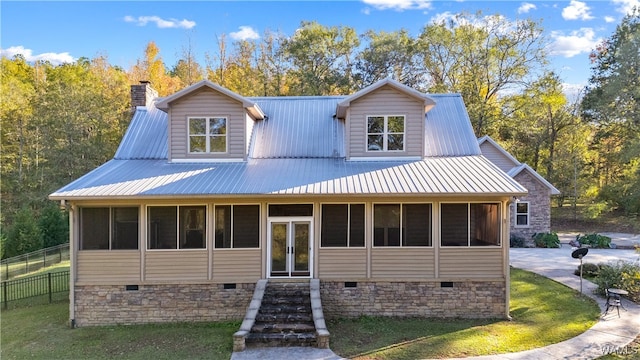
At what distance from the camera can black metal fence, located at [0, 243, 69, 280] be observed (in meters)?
18.4

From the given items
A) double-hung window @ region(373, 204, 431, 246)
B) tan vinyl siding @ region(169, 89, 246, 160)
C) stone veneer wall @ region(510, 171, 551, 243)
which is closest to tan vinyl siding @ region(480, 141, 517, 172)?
stone veneer wall @ region(510, 171, 551, 243)

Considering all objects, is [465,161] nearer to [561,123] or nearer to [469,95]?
[469,95]

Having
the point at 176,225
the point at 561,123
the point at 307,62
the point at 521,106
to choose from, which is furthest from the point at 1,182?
the point at 561,123

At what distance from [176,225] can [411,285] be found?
692cm

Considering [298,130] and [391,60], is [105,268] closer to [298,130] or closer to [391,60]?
[298,130]

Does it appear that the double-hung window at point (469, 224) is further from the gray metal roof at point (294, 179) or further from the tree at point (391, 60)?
the tree at point (391, 60)

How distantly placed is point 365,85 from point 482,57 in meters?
9.32

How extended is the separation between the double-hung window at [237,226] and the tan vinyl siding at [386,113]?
388 centimetres

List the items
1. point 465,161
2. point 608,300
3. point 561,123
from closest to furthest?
1. point 608,300
2. point 465,161
3. point 561,123

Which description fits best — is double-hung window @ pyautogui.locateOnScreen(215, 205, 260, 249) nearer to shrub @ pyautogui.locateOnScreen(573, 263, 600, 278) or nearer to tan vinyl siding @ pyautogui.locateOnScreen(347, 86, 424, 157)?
tan vinyl siding @ pyautogui.locateOnScreen(347, 86, 424, 157)

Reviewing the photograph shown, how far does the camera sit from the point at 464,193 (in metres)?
9.95

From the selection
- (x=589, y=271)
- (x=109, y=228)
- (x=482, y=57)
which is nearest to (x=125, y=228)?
(x=109, y=228)

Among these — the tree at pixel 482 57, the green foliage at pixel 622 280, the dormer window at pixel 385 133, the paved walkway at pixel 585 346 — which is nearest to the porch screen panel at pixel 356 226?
the dormer window at pixel 385 133

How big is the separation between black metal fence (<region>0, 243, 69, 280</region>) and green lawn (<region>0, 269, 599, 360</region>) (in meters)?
8.80
